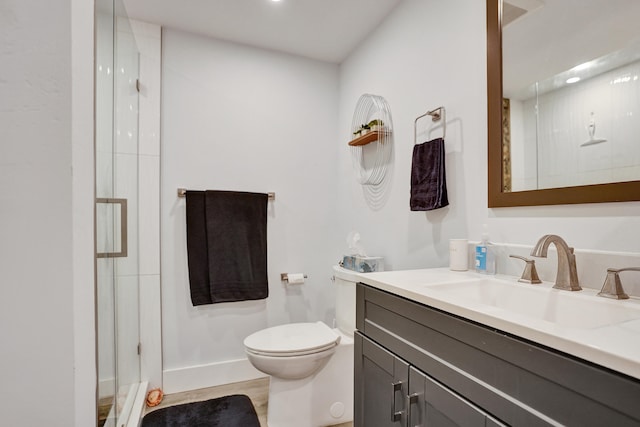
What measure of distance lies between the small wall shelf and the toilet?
0.85m

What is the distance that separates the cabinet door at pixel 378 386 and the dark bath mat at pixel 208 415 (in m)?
0.82

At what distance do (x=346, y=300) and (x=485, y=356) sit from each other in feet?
3.81

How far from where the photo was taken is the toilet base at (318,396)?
1.68 meters

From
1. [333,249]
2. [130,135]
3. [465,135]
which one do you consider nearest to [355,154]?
[333,249]

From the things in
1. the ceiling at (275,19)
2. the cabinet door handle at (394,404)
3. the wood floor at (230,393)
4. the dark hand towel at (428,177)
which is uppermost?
the ceiling at (275,19)

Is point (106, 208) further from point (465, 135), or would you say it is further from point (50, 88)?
point (465, 135)

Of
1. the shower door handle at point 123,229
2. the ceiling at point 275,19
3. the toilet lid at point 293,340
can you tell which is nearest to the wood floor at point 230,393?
the toilet lid at point 293,340

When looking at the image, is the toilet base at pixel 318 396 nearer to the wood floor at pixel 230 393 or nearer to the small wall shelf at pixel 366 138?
the wood floor at pixel 230 393

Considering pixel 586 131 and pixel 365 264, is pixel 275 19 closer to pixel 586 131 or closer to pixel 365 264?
pixel 365 264

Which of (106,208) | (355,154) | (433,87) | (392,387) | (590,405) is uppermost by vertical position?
(433,87)

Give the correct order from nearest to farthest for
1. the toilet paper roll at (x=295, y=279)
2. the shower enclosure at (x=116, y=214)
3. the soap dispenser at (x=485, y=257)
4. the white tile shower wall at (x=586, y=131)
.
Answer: the white tile shower wall at (x=586, y=131)
the shower enclosure at (x=116, y=214)
the soap dispenser at (x=485, y=257)
the toilet paper roll at (x=295, y=279)

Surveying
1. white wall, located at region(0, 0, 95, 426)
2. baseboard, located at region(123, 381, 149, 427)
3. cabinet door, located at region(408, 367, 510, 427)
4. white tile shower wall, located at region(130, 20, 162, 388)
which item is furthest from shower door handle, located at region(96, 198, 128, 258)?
cabinet door, located at region(408, 367, 510, 427)

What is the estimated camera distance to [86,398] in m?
0.81

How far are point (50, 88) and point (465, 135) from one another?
4.68ft
